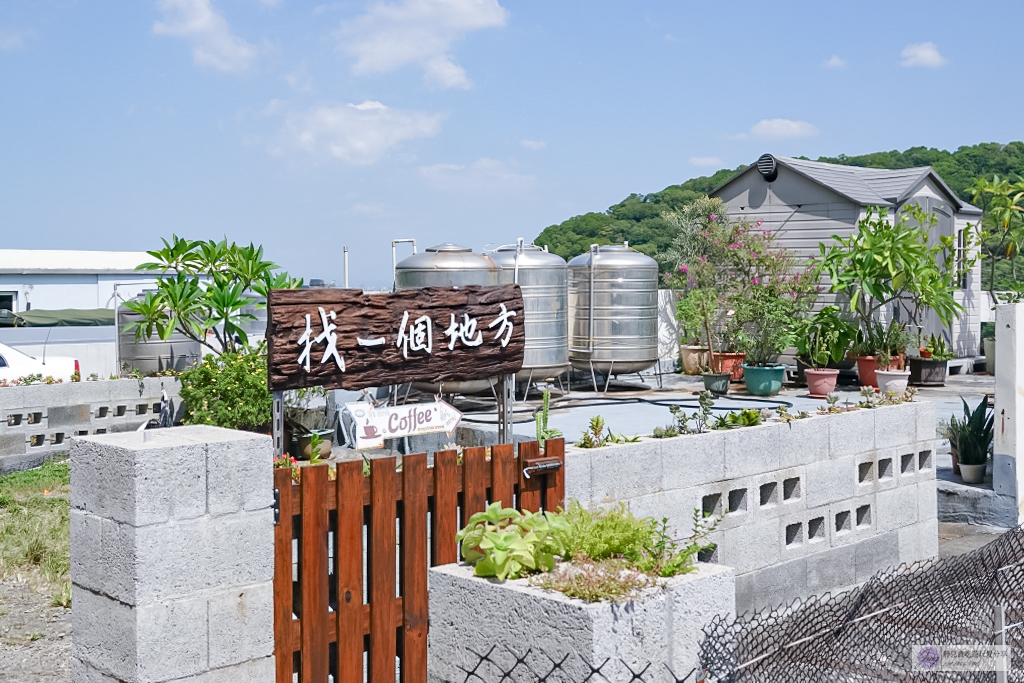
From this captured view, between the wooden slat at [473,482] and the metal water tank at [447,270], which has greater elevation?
the metal water tank at [447,270]

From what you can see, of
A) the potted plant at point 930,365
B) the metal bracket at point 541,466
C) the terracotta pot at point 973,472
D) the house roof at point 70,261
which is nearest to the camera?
the metal bracket at point 541,466

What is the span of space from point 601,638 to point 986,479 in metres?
8.98

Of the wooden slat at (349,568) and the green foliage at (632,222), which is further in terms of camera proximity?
the green foliage at (632,222)

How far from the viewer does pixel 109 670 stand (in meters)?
4.57

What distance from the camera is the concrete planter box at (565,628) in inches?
149

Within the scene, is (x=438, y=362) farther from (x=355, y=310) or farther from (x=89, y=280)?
(x=89, y=280)

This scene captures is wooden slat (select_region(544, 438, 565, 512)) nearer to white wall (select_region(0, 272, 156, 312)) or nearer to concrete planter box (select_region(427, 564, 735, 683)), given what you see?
concrete planter box (select_region(427, 564, 735, 683))

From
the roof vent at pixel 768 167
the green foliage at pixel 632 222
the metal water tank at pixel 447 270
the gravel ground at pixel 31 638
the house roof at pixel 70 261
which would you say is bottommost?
the gravel ground at pixel 31 638

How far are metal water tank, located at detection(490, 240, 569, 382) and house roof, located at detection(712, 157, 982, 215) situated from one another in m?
6.47

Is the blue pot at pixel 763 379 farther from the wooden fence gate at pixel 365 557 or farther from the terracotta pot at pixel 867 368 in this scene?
the wooden fence gate at pixel 365 557

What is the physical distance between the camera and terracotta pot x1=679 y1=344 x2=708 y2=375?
20.6m

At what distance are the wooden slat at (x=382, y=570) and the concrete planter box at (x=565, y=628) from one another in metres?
1.01

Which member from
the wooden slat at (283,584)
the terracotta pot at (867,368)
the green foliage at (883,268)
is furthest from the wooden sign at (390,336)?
the terracotta pot at (867,368)

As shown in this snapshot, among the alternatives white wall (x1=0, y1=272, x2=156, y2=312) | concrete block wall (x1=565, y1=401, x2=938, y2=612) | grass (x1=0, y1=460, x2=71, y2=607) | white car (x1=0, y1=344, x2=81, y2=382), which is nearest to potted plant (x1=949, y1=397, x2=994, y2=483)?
concrete block wall (x1=565, y1=401, x2=938, y2=612)
